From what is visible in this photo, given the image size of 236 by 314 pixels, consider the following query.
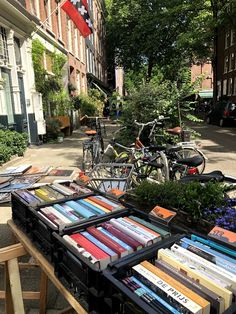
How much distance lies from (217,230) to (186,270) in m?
0.40

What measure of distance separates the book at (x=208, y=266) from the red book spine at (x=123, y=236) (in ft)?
0.63

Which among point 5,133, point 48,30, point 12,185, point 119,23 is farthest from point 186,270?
point 119,23

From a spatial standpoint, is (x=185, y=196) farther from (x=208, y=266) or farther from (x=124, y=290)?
(x=124, y=290)

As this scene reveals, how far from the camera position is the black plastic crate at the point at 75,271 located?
1.39 metres

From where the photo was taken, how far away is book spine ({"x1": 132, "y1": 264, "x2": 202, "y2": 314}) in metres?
1.15

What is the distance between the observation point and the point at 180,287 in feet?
4.18

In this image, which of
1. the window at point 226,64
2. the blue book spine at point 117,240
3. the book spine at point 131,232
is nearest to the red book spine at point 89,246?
the blue book spine at point 117,240

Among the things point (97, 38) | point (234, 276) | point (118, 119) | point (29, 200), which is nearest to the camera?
point (234, 276)

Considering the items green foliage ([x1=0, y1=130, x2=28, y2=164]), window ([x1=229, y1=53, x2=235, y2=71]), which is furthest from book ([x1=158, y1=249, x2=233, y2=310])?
window ([x1=229, y1=53, x2=235, y2=71])

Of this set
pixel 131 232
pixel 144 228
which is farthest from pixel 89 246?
pixel 144 228

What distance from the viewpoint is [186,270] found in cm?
138

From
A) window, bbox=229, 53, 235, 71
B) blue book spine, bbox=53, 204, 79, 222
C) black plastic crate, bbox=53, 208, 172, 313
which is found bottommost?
black plastic crate, bbox=53, 208, 172, 313

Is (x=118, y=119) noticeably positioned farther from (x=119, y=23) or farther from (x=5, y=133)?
(x=119, y=23)

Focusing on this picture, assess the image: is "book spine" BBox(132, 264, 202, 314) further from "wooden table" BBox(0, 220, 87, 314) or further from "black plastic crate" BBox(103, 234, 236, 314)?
"wooden table" BBox(0, 220, 87, 314)
